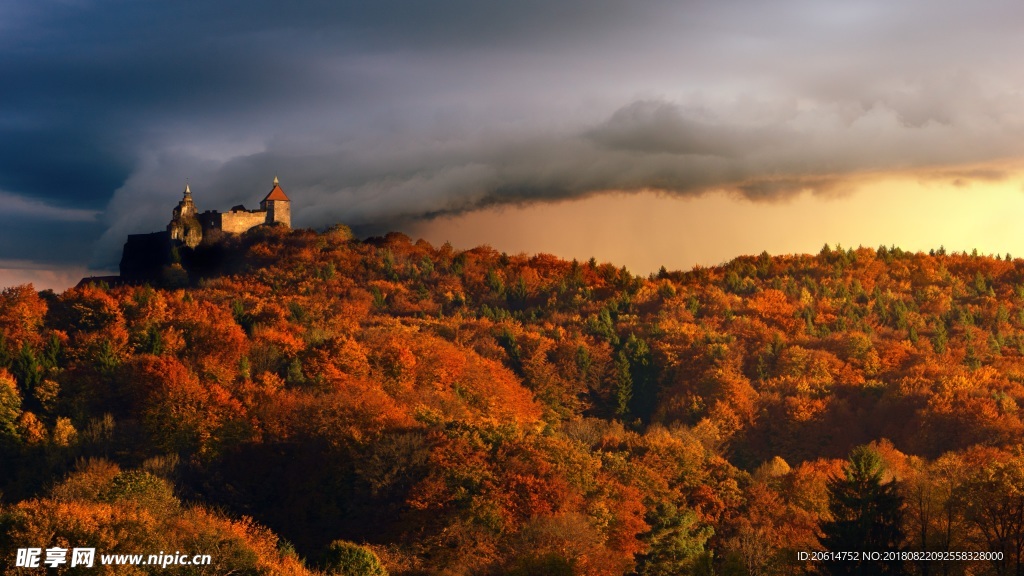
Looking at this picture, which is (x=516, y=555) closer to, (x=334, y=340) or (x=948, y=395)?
(x=334, y=340)

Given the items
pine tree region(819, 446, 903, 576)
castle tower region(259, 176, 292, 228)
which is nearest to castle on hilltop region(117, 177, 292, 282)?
castle tower region(259, 176, 292, 228)

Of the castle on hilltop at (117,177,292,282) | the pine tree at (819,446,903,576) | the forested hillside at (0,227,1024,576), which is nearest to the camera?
the pine tree at (819,446,903,576)

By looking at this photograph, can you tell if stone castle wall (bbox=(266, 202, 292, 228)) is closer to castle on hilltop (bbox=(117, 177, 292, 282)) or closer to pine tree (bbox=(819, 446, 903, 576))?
castle on hilltop (bbox=(117, 177, 292, 282))

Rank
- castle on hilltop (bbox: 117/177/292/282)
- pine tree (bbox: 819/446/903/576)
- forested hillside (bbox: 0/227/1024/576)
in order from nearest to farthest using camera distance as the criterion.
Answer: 1. pine tree (bbox: 819/446/903/576)
2. forested hillside (bbox: 0/227/1024/576)
3. castle on hilltop (bbox: 117/177/292/282)

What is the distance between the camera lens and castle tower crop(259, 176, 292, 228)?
152 meters

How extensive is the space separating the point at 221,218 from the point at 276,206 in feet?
19.0

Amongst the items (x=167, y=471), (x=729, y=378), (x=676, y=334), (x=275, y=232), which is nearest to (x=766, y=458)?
(x=729, y=378)

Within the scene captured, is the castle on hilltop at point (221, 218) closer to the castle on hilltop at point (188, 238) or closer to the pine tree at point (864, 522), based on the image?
the castle on hilltop at point (188, 238)

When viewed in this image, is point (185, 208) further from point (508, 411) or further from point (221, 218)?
point (508, 411)

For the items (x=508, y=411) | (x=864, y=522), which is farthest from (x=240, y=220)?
(x=864, y=522)

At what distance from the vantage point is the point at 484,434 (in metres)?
93.2

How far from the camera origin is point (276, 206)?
152 metres

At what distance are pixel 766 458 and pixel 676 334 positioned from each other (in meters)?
33.6

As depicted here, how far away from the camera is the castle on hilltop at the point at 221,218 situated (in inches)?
5861
